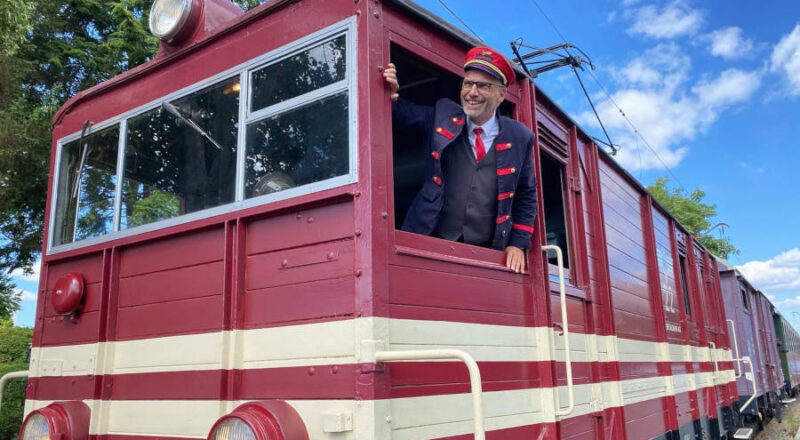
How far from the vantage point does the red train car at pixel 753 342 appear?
9867mm

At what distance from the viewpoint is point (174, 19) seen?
10.8ft

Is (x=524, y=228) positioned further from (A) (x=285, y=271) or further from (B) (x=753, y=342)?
(B) (x=753, y=342)

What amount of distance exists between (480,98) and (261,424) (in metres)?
1.85

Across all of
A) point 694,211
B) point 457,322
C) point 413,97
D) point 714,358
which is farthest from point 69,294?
point 694,211

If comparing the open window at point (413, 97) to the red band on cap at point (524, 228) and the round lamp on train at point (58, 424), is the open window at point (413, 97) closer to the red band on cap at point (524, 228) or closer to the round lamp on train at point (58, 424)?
the red band on cap at point (524, 228)

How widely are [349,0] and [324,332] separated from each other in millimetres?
1395

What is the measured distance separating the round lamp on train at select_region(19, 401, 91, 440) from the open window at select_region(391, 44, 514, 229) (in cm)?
219

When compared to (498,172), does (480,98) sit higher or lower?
higher

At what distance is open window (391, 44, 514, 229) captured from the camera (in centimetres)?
296

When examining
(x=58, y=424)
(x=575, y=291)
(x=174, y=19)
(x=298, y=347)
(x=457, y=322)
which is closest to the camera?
(x=298, y=347)

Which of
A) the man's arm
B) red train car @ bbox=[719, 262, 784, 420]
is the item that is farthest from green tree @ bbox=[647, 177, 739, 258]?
the man's arm

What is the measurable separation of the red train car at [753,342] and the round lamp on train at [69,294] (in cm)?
820

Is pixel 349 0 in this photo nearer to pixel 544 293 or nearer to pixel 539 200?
pixel 539 200

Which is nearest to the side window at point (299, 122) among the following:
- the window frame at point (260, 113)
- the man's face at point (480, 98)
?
the window frame at point (260, 113)
